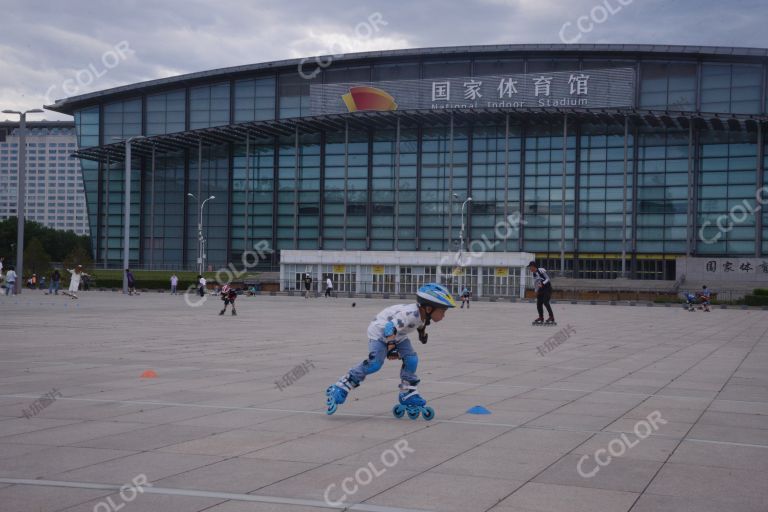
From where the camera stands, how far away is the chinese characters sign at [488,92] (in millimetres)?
76875

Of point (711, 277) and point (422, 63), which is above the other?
point (422, 63)

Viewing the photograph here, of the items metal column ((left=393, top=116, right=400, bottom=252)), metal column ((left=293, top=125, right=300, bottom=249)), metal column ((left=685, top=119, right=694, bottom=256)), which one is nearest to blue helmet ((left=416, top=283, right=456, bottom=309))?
metal column ((left=685, top=119, right=694, bottom=256))

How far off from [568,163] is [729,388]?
71231 mm

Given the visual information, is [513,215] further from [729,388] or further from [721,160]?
[729,388]

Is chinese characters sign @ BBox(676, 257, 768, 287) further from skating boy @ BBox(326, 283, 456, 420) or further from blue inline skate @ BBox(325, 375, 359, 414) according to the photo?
blue inline skate @ BBox(325, 375, 359, 414)

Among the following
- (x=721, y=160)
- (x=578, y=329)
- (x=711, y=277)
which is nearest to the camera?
(x=578, y=329)

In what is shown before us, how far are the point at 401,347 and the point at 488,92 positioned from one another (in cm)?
7415

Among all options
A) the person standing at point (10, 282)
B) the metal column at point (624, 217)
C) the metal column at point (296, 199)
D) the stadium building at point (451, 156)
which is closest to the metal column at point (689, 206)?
the stadium building at point (451, 156)

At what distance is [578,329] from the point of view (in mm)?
25328

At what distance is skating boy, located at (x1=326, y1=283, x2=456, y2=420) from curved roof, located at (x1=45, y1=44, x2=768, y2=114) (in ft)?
246

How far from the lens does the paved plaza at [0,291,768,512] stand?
5.51 m

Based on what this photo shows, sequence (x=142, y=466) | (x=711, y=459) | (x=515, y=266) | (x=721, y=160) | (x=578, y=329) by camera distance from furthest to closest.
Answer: (x=721, y=160) < (x=515, y=266) < (x=578, y=329) < (x=711, y=459) < (x=142, y=466)

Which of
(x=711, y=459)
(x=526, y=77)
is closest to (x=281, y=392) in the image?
(x=711, y=459)

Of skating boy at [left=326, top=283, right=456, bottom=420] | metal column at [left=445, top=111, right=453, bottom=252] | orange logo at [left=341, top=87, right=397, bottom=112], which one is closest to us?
skating boy at [left=326, top=283, right=456, bottom=420]
